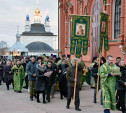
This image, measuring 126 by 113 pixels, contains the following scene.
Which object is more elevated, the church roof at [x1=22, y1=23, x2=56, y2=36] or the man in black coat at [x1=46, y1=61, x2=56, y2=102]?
the church roof at [x1=22, y1=23, x2=56, y2=36]

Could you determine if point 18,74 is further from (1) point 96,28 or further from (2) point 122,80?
(1) point 96,28

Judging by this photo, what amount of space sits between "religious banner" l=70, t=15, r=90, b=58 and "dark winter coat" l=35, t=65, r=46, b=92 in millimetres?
1731

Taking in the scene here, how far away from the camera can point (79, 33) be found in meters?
12.0

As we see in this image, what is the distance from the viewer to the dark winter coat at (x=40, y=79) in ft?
36.4

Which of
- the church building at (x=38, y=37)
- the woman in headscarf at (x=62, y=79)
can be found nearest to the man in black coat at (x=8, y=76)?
the woman in headscarf at (x=62, y=79)

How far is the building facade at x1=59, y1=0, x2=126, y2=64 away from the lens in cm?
1773

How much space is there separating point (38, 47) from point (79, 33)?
84202mm

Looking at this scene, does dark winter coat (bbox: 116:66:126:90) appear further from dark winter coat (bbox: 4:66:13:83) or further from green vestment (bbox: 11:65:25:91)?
dark winter coat (bbox: 4:66:13:83)

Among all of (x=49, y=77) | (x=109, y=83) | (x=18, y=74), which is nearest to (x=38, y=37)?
(x=18, y=74)

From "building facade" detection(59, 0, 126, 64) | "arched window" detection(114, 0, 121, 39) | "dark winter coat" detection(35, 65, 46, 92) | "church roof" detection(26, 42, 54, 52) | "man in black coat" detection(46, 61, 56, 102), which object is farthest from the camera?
"church roof" detection(26, 42, 54, 52)

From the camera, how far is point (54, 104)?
10.9 metres

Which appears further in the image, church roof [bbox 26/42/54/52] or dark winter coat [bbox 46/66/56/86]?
church roof [bbox 26/42/54/52]

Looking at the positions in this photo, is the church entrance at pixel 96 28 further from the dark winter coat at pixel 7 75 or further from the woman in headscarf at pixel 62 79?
the woman in headscarf at pixel 62 79

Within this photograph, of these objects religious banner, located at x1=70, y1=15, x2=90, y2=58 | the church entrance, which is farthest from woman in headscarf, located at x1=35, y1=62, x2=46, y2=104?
the church entrance
